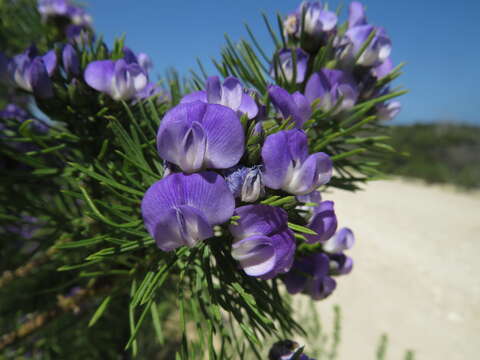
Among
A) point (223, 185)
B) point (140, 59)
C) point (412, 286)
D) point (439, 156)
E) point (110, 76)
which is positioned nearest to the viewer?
point (223, 185)

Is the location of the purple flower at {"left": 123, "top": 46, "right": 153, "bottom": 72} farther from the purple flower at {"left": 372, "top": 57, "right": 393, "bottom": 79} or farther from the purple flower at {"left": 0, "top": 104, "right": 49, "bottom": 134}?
the purple flower at {"left": 372, "top": 57, "right": 393, "bottom": 79}

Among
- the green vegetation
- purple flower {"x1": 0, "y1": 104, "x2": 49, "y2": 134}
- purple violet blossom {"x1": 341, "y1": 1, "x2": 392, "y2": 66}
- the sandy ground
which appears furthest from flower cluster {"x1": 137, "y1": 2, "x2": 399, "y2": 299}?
the green vegetation

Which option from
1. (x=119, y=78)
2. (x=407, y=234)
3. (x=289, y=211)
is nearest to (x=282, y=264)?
(x=289, y=211)

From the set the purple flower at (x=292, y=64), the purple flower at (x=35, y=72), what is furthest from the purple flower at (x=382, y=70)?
the purple flower at (x=35, y=72)

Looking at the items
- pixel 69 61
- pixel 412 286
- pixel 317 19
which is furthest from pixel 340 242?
pixel 412 286

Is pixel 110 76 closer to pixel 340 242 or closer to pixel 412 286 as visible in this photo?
pixel 340 242

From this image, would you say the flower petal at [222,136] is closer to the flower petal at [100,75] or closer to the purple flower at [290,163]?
the purple flower at [290,163]
